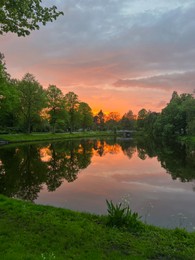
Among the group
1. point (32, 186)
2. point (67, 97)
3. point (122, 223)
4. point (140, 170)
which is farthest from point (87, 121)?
point (122, 223)

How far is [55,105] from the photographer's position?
8500cm

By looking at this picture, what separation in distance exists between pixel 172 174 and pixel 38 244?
19182 mm

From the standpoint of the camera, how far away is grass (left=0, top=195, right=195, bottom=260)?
6539mm

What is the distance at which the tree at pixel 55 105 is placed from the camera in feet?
276

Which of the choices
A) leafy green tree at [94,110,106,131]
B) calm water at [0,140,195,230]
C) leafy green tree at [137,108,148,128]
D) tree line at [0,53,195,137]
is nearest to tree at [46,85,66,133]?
tree line at [0,53,195,137]

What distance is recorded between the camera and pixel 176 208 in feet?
46.5

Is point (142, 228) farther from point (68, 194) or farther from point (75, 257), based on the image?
point (68, 194)

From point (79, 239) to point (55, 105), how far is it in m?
79.4

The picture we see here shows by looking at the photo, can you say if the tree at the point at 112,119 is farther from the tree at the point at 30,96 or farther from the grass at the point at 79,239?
the grass at the point at 79,239

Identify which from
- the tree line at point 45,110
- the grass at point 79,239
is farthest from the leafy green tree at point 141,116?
the grass at point 79,239

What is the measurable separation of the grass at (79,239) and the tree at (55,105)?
248 feet

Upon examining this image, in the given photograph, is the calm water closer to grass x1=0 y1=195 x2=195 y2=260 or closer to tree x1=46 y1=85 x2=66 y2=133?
grass x1=0 y1=195 x2=195 y2=260

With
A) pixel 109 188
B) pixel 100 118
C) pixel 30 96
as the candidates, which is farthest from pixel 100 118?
pixel 109 188

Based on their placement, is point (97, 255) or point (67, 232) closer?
point (97, 255)
